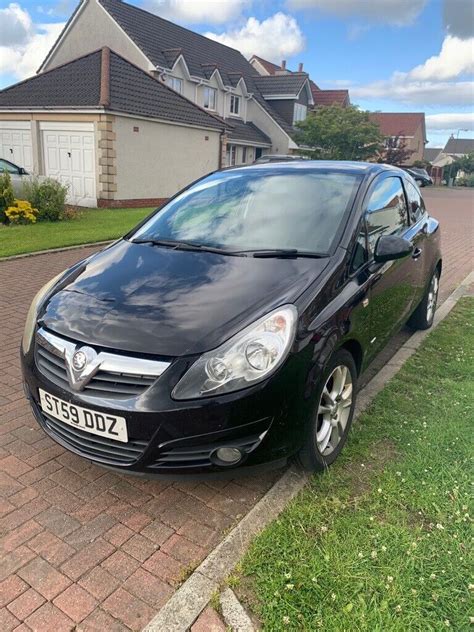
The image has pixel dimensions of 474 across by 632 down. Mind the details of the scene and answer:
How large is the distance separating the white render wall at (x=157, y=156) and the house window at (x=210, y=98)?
896 centimetres

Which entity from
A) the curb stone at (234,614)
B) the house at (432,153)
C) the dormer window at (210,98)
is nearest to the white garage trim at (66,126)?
the dormer window at (210,98)

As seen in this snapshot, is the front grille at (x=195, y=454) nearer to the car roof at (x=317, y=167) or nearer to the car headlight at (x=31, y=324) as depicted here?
the car headlight at (x=31, y=324)

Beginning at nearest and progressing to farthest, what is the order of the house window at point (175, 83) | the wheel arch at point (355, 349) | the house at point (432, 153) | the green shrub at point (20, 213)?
the wheel arch at point (355, 349) → the green shrub at point (20, 213) → the house window at point (175, 83) → the house at point (432, 153)

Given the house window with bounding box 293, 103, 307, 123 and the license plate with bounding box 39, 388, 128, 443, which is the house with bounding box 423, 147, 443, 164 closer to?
the house window with bounding box 293, 103, 307, 123

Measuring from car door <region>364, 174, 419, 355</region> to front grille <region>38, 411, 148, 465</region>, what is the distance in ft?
5.74

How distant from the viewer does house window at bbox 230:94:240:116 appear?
32.1m

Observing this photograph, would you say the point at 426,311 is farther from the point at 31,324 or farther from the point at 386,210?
the point at 31,324

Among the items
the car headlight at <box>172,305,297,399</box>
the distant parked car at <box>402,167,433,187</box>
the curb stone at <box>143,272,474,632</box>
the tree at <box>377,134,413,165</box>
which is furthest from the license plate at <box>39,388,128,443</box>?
the tree at <box>377,134,413,165</box>

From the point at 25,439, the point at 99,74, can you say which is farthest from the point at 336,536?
the point at 99,74

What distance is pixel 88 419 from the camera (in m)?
2.43

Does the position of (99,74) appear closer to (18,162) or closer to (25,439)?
(18,162)

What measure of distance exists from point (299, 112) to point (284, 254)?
3704cm

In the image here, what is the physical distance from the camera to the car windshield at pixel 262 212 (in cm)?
322

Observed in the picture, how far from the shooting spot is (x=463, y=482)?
2.82 meters
